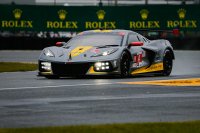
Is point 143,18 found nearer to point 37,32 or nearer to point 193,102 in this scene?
point 37,32

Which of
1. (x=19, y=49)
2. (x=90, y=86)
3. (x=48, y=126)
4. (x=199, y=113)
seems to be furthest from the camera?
(x=19, y=49)

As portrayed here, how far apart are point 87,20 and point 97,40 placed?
26.5m

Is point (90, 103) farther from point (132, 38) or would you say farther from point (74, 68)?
point (132, 38)

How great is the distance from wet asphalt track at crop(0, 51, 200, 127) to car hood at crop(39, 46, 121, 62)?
0.69 m

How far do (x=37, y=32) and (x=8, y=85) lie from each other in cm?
2959

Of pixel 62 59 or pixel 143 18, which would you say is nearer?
pixel 62 59

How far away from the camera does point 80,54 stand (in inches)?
716

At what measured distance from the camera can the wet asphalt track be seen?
33.2 ft

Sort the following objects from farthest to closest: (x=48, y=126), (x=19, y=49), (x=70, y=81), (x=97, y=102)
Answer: (x=19, y=49)
(x=70, y=81)
(x=97, y=102)
(x=48, y=126)

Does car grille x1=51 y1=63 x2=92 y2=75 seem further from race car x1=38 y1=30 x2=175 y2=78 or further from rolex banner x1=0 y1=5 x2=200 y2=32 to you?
rolex banner x1=0 y1=5 x2=200 y2=32

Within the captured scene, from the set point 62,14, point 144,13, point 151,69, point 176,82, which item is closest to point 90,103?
point 176,82

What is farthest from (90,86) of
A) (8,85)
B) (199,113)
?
(199,113)

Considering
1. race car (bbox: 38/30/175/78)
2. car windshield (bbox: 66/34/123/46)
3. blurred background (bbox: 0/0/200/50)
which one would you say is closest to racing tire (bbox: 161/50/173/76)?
race car (bbox: 38/30/175/78)

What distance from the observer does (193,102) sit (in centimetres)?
1248
